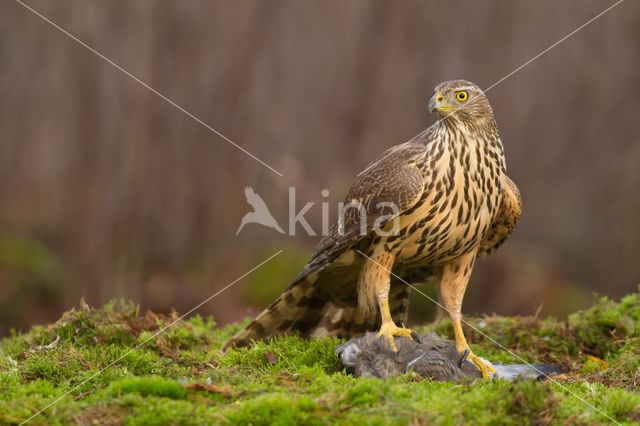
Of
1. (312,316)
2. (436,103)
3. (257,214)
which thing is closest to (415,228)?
(436,103)

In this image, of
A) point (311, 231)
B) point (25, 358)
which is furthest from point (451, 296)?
Result: point (311, 231)

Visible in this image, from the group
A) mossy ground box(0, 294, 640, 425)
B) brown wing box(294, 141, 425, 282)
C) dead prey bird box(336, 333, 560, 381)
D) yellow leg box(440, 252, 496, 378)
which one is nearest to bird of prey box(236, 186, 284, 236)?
mossy ground box(0, 294, 640, 425)

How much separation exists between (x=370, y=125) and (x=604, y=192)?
143 inches

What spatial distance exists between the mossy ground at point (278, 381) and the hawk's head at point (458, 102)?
1.88 metres

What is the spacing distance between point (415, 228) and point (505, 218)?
1.04 metres

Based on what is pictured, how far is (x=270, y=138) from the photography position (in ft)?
34.4

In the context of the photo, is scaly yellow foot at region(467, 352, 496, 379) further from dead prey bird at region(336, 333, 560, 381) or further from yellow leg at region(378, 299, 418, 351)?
yellow leg at region(378, 299, 418, 351)

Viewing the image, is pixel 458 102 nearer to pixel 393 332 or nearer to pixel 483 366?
pixel 393 332

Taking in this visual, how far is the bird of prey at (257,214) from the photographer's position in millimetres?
10375

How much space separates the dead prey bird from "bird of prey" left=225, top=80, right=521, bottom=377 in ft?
0.43

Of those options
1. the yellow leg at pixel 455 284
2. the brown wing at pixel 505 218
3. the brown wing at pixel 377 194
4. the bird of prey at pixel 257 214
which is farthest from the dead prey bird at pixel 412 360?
A: the bird of prey at pixel 257 214

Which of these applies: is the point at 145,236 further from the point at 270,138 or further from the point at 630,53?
the point at 630,53

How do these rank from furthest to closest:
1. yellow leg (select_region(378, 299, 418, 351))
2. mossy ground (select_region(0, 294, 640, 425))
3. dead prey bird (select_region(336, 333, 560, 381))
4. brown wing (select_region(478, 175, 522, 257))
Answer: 1. brown wing (select_region(478, 175, 522, 257))
2. yellow leg (select_region(378, 299, 418, 351))
3. dead prey bird (select_region(336, 333, 560, 381))
4. mossy ground (select_region(0, 294, 640, 425))

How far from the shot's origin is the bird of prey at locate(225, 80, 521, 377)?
483 centimetres
